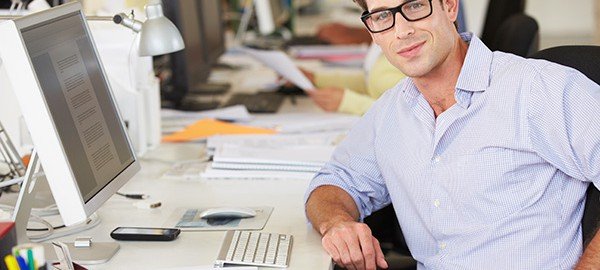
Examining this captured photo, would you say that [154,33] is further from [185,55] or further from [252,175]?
[185,55]

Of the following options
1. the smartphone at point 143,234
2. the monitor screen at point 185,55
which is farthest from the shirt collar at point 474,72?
the monitor screen at point 185,55

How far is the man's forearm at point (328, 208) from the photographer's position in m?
1.85

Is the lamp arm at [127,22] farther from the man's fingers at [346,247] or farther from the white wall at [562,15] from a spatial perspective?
the white wall at [562,15]

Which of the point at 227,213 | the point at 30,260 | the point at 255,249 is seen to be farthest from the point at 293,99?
the point at 30,260

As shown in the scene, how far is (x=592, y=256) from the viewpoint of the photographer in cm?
164

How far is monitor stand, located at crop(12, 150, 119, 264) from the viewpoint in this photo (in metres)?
1.67

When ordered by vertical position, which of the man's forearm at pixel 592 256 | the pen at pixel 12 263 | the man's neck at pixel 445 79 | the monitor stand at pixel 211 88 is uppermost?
the pen at pixel 12 263

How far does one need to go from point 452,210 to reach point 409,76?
27 centimetres

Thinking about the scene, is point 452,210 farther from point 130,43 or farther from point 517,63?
point 130,43

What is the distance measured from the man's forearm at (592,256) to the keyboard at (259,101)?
1.64 m

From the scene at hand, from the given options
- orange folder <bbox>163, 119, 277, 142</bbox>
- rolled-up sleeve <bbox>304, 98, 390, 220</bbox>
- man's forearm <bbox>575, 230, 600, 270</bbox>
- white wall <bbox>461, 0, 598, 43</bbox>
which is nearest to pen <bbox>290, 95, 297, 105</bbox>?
orange folder <bbox>163, 119, 277, 142</bbox>

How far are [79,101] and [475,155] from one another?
715 mm

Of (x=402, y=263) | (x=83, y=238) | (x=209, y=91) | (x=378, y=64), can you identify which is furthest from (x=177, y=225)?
(x=209, y=91)

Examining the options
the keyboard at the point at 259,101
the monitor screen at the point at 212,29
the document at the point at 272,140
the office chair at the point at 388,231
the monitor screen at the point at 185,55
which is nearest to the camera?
the office chair at the point at 388,231
